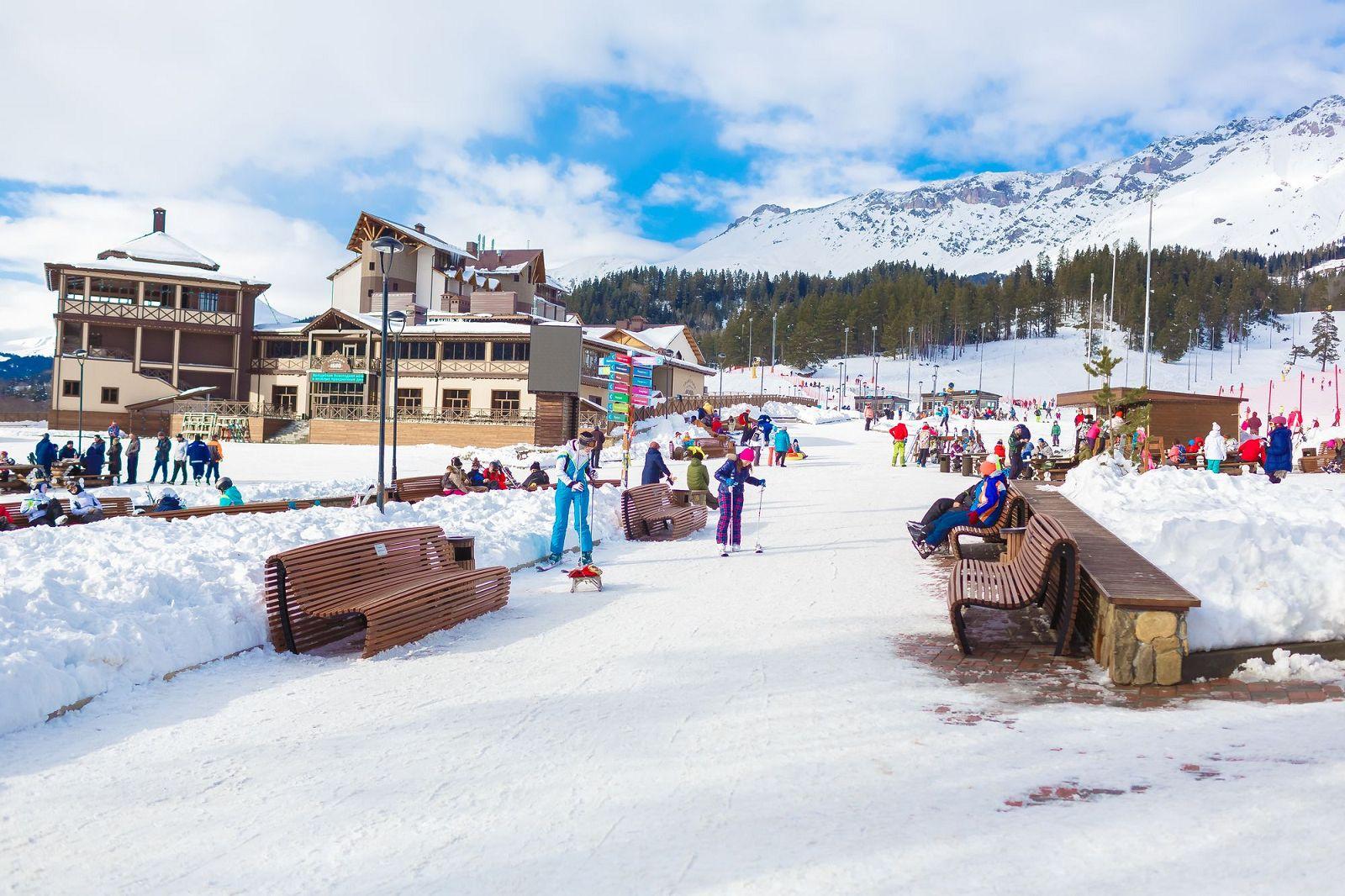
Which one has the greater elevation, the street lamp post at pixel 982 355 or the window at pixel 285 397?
the street lamp post at pixel 982 355

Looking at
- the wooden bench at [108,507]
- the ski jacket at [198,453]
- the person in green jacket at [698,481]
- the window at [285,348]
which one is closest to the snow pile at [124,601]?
the wooden bench at [108,507]

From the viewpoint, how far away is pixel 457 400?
4478 centimetres

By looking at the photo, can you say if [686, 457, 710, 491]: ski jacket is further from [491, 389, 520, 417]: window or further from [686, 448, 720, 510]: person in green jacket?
[491, 389, 520, 417]: window

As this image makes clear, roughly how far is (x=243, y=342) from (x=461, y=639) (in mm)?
46949

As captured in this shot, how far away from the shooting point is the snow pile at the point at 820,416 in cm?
5919

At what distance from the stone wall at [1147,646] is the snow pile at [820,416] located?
52.0 meters

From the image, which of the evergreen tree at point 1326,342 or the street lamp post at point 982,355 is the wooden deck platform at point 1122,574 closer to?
the street lamp post at point 982,355

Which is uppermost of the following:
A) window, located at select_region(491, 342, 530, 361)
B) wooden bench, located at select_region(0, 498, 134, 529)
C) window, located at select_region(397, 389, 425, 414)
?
window, located at select_region(491, 342, 530, 361)

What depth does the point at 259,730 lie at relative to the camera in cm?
467

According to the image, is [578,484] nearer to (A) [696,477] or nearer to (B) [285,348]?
(A) [696,477]

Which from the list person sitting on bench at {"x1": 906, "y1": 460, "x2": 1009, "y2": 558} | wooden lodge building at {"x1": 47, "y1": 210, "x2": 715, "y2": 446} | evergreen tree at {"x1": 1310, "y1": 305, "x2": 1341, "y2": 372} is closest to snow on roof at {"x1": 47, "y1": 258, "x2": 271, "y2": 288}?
wooden lodge building at {"x1": 47, "y1": 210, "x2": 715, "y2": 446}

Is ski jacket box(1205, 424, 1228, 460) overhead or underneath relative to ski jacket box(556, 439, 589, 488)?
overhead

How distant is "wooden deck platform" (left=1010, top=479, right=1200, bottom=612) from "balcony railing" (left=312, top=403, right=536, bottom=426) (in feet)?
116

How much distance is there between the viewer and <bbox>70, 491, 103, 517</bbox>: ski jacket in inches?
486
